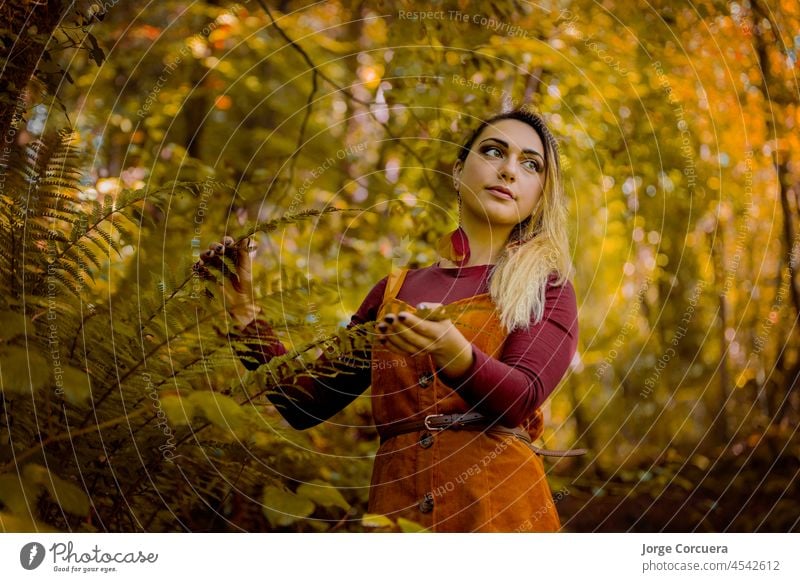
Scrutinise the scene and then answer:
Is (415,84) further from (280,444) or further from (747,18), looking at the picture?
(280,444)

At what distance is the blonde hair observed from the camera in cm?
165

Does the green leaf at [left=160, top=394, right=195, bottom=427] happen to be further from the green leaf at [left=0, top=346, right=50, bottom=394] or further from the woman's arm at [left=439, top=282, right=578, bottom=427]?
the woman's arm at [left=439, top=282, right=578, bottom=427]

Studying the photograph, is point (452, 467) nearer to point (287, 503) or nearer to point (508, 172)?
point (287, 503)

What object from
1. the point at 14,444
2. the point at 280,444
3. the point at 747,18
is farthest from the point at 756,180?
the point at 14,444

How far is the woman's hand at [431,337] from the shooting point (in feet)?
4.32

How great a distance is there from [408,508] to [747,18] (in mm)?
2522

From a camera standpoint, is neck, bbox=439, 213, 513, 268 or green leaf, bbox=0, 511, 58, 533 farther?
neck, bbox=439, 213, 513, 268

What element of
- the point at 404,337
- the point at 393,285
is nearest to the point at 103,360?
the point at 404,337

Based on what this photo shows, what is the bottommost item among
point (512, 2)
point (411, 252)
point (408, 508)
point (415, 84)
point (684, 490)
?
point (684, 490)

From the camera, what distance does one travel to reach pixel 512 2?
2.95m

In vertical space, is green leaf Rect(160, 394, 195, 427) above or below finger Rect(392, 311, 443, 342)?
below

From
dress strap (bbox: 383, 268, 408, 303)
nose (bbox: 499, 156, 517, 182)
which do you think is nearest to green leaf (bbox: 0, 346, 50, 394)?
dress strap (bbox: 383, 268, 408, 303)

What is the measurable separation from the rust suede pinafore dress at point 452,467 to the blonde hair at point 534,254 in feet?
0.18

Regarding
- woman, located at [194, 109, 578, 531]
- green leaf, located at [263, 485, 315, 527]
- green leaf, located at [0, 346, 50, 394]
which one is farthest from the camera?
woman, located at [194, 109, 578, 531]
